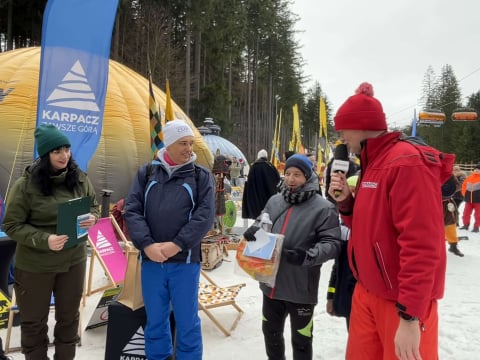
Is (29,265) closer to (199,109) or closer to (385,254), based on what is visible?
(385,254)

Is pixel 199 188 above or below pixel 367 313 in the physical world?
above

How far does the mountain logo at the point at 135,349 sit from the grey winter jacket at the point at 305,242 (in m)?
1.06

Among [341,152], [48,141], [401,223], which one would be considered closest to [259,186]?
[48,141]

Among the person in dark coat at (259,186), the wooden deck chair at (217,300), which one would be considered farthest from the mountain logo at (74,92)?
the person in dark coat at (259,186)

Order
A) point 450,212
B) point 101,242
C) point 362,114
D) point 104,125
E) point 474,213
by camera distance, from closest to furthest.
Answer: point 362,114, point 101,242, point 450,212, point 104,125, point 474,213

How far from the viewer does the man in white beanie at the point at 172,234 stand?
8.86 feet

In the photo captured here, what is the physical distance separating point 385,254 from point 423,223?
250mm

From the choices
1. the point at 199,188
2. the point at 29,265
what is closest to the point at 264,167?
the point at 199,188

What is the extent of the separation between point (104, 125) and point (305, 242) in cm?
681

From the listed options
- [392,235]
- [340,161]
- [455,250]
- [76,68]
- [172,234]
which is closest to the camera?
[392,235]

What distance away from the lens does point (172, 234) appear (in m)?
2.72

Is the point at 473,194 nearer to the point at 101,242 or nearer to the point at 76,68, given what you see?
the point at 101,242

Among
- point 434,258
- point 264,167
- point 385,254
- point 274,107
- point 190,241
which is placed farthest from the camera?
point 274,107

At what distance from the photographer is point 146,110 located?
30.8 ft
